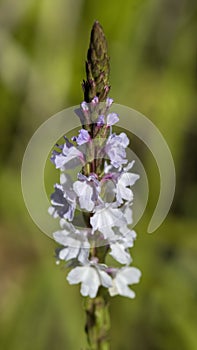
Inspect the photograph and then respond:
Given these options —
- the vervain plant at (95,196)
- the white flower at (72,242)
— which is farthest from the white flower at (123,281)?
the white flower at (72,242)

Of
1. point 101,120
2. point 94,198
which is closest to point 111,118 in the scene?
point 101,120

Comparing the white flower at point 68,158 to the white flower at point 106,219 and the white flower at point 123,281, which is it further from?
the white flower at point 123,281

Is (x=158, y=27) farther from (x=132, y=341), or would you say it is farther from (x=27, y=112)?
(x=132, y=341)

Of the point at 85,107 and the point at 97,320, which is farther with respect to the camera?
the point at 97,320

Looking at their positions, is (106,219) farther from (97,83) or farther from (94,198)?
(97,83)

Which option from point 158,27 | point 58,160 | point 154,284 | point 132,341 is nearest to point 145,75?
point 158,27

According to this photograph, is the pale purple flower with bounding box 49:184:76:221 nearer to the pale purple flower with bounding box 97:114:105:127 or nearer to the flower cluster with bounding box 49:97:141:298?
the flower cluster with bounding box 49:97:141:298
